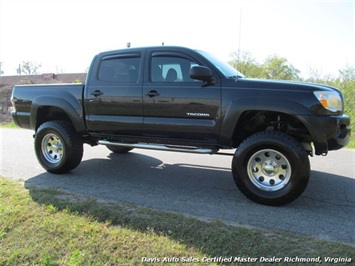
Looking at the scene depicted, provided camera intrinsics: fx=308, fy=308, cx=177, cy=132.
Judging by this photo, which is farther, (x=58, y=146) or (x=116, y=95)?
(x=58, y=146)

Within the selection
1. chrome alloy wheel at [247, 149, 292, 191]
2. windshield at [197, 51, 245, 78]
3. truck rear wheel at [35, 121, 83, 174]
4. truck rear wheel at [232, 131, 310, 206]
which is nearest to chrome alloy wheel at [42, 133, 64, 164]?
truck rear wheel at [35, 121, 83, 174]

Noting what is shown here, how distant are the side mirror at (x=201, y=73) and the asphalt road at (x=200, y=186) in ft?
5.39

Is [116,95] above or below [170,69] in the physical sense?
below

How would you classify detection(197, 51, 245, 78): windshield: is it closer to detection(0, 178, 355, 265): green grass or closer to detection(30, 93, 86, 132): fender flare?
detection(0, 178, 355, 265): green grass

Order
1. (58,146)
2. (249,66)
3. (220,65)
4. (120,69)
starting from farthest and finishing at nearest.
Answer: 1. (249,66)
2. (58,146)
3. (120,69)
4. (220,65)

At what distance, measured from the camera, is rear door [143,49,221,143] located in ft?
14.2

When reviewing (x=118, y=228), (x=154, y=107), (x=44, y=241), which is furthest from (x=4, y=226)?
(x=154, y=107)

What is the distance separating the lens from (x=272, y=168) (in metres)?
4.05

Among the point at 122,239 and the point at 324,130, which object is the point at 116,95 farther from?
the point at 324,130

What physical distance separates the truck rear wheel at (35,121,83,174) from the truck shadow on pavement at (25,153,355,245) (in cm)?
21

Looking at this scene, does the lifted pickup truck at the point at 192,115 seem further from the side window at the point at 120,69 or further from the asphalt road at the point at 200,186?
the asphalt road at the point at 200,186

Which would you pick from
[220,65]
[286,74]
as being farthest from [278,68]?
[220,65]

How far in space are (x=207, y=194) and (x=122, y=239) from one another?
1719mm

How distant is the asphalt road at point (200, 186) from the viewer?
352 cm
